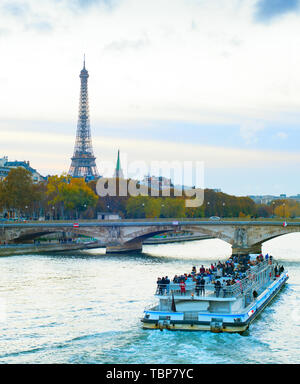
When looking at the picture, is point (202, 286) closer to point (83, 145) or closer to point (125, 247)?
point (125, 247)

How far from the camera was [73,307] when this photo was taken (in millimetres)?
31203

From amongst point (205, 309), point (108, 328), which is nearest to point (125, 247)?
point (205, 309)

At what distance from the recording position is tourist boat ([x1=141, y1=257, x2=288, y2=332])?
A: 1016 inches

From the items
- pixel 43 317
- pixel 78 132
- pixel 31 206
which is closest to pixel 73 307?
pixel 43 317

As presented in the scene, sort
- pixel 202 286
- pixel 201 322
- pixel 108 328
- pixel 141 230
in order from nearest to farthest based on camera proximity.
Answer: pixel 201 322, pixel 108 328, pixel 202 286, pixel 141 230

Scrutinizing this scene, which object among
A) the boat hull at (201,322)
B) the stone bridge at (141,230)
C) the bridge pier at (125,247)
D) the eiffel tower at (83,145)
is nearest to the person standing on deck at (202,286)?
the boat hull at (201,322)

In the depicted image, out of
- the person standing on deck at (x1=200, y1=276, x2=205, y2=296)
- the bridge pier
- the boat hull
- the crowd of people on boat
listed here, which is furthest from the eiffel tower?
the boat hull

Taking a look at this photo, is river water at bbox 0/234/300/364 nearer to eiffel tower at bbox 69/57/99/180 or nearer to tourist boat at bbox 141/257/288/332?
tourist boat at bbox 141/257/288/332

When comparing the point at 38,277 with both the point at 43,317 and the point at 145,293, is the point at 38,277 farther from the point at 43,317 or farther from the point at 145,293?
the point at 43,317

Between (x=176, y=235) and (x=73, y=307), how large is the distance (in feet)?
240

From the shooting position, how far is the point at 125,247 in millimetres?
69188

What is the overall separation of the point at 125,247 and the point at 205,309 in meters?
42.3

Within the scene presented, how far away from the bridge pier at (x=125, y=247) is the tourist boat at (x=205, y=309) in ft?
123
